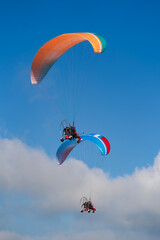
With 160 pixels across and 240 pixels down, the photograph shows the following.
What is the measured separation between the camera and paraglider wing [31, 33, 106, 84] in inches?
1356

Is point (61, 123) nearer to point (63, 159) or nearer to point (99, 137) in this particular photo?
point (99, 137)

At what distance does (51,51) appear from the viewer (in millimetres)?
36531

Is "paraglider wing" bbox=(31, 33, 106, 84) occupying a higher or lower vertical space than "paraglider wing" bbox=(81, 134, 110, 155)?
higher

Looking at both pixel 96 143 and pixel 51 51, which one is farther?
pixel 96 143

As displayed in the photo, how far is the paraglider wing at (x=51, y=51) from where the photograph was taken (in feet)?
113

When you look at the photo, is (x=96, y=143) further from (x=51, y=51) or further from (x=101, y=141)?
(x=51, y=51)

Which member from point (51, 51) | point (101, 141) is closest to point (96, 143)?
point (101, 141)

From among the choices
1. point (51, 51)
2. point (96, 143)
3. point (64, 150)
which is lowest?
point (96, 143)

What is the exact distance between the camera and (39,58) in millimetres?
36562

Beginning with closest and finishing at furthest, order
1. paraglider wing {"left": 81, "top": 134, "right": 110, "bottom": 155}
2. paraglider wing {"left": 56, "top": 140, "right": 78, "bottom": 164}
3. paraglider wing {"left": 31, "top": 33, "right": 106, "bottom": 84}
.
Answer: paraglider wing {"left": 31, "top": 33, "right": 106, "bottom": 84}, paraglider wing {"left": 81, "top": 134, "right": 110, "bottom": 155}, paraglider wing {"left": 56, "top": 140, "right": 78, "bottom": 164}

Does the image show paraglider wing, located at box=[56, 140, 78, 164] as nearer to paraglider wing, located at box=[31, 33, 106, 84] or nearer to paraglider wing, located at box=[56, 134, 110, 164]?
paraglider wing, located at box=[56, 134, 110, 164]

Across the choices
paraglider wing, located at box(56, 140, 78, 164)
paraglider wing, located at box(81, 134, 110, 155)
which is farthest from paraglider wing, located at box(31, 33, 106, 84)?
paraglider wing, located at box(56, 140, 78, 164)

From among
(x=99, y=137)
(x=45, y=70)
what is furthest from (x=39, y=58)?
(x=99, y=137)

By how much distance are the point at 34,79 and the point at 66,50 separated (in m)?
3.84
